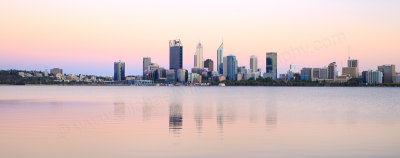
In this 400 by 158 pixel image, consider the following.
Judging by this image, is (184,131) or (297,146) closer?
(297,146)

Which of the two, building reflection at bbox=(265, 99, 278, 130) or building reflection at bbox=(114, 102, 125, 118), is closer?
building reflection at bbox=(265, 99, 278, 130)

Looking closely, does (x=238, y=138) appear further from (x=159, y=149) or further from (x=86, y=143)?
(x=86, y=143)

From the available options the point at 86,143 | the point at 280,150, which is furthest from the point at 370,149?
the point at 86,143

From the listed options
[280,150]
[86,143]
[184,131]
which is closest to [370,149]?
[280,150]

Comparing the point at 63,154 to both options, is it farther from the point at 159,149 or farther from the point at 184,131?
the point at 184,131

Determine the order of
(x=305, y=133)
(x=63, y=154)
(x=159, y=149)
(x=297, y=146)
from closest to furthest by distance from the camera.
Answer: (x=63, y=154), (x=159, y=149), (x=297, y=146), (x=305, y=133)

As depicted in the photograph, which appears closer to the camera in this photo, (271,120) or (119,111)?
Answer: (271,120)

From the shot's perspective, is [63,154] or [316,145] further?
[316,145]

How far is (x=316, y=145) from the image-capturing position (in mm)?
18219

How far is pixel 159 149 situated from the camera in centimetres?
1662

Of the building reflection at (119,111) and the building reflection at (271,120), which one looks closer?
the building reflection at (271,120)

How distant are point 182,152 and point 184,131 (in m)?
6.82

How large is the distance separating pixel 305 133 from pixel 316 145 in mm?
4513

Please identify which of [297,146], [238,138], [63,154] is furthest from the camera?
[238,138]
